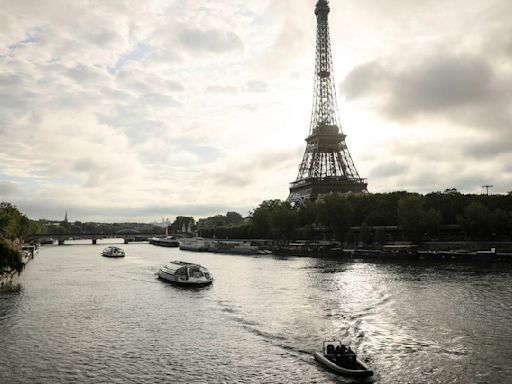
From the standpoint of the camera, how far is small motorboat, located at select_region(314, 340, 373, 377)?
29.6 meters

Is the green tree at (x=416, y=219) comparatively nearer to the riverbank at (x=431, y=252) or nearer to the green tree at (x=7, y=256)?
the riverbank at (x=431, y=252)

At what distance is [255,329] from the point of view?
140 ft

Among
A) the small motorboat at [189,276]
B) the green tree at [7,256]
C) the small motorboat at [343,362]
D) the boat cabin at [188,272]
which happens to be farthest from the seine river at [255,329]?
the green tree at [7,256]

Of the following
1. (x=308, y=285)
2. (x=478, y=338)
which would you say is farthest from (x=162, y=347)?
(x=308, y=285)

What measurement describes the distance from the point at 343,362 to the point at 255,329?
43.5 ft

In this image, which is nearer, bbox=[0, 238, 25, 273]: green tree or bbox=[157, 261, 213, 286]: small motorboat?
bbox=[0, 238, 25, 273]: green tree

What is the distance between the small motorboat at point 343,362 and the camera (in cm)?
2958

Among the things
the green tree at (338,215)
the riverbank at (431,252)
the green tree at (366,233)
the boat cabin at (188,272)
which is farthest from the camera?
the green tree at (338,215)

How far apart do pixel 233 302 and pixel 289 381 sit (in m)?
27.2

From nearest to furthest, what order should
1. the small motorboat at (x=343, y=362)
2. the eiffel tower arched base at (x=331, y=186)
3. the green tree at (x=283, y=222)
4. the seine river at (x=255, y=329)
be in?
the small motorboat at (x=343, y=362) → the seine river at (x=255, y=329) → the green tree at (x=283, y=222) → the eiffel tower arched base at (x=331, y=186)

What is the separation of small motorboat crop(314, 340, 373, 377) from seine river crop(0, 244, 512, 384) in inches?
21.6

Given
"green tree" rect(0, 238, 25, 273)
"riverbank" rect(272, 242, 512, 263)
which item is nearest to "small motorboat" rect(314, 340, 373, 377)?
"green tree" rect(0, 238, 25, 273)

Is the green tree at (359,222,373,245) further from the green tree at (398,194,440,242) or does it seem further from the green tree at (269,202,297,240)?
the green tree at (269,202,297,240)

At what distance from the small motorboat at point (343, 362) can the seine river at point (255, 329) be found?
1.80ft
